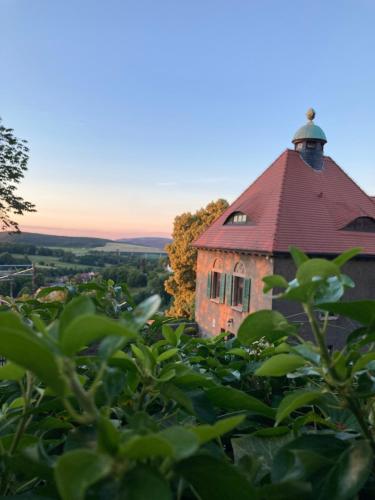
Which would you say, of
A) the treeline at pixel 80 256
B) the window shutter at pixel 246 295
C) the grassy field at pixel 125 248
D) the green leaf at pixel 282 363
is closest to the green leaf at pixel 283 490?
the green leaf at pixel 282 363

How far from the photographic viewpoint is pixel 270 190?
10.9 metres

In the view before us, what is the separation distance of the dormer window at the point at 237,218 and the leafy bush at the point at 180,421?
1027cm

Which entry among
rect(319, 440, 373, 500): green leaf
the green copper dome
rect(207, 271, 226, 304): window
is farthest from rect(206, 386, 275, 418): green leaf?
the green copper dome

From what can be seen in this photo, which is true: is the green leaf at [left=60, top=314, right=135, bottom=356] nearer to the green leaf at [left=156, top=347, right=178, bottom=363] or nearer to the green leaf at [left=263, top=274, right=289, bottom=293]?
the green leaf at [left=263, top=274, right=289, bottom=293]

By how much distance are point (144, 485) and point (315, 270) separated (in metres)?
0.24

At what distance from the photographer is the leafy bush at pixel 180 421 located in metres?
0.28

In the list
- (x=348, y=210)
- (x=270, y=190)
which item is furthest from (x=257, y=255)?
(x=348, y=210)

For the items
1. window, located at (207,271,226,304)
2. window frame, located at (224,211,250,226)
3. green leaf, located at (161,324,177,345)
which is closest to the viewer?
green leaf, located at (161,324,177,345)

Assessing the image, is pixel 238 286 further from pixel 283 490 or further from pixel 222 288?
pixel 283 490

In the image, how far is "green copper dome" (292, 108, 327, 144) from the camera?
1160cm

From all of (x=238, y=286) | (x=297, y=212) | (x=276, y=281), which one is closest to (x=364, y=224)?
(x=297, y=212)

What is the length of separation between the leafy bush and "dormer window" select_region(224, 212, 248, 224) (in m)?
10.3

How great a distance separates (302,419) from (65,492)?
379 mm

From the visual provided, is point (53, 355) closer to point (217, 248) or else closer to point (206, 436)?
point (206, 436)
